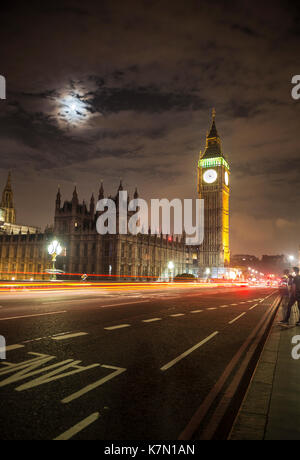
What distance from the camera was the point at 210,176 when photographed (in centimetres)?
11050

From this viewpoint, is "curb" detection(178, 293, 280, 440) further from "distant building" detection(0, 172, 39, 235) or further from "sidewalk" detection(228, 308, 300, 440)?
"distant building" detection(0, 172, 39, 235)

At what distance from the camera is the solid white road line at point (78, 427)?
122 inches

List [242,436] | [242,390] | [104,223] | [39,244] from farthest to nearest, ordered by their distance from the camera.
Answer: [39,244]
[104,223]
[242,390]
[242,436]

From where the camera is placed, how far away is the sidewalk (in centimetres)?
325

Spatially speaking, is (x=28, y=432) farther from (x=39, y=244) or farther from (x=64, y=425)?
(x=39, y=244)

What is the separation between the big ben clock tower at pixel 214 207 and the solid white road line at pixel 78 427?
100927 millimetres

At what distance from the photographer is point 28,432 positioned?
10.5 ft

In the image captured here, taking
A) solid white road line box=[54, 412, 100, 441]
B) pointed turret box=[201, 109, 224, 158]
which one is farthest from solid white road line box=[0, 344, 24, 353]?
pointed turret box=[201, 109, 224, 158]

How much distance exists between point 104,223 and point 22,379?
66.5 m

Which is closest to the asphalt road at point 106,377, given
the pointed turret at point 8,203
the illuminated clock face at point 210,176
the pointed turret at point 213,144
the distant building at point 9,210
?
the illuminated clock face at point 210,176

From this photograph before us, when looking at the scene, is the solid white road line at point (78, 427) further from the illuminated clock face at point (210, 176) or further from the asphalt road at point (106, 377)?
the illuminated clock face at point (210, 176)

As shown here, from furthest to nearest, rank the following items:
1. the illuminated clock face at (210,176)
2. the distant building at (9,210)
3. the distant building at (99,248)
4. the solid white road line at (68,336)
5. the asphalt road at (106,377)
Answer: the distant building at (9,210)
the illuminated clock face at (210,176)
the distant building at (99,248)
the solid white road line at (68,336)
the asphalt road at (106,377)

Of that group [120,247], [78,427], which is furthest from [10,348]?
[120,247]
